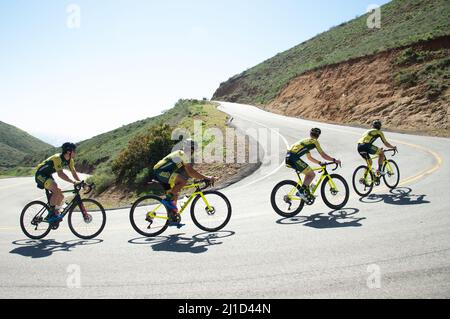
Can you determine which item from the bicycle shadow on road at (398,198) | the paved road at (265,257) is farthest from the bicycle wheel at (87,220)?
the bicycle shadow on road at (398,198)

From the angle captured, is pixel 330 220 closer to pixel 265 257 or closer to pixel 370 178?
pixel 265 257

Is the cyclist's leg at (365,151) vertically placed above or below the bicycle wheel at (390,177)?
above

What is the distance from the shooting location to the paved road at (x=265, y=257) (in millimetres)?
5020

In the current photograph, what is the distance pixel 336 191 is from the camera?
9.32m

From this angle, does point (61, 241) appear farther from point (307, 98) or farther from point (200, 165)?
point (307, 98)

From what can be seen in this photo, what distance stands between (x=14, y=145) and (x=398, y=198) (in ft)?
615

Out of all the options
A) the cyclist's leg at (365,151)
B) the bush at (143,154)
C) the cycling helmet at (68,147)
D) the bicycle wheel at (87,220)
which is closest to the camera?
the cycling helmet at (68,147)

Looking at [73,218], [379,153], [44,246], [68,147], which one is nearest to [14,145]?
[73,218]

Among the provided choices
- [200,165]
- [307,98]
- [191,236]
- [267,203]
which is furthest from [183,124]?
[191,236]

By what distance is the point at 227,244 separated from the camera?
23.2ft

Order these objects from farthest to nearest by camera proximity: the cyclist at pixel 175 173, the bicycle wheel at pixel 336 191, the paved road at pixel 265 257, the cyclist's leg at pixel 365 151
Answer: the cyclist's leg at pixel 365 151
the bicycle wheel at pixel 336 191
the cyclist at pixel 175 173
the paved road at pixel 265 257

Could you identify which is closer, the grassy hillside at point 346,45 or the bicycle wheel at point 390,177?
the bicycle wheel at point 390,177

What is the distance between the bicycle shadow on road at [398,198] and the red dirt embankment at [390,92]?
1604 centimetres

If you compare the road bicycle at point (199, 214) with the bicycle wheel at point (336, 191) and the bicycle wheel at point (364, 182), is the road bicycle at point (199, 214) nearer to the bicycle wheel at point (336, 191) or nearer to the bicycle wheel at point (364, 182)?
the bicycle wheel at point (336, 191)
